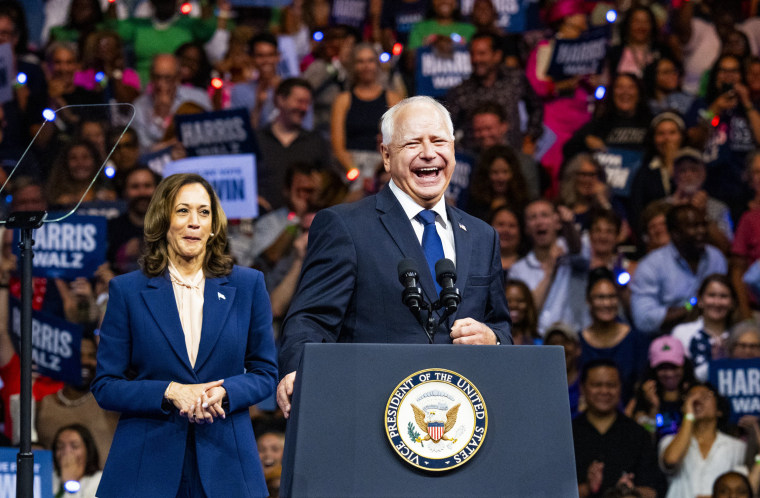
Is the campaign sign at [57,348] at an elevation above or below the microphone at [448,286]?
above

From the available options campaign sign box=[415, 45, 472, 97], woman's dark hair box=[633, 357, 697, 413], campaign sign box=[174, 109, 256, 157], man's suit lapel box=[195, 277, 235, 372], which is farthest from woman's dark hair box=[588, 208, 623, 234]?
man's suit lapel box=[195, 277, 235, 372]

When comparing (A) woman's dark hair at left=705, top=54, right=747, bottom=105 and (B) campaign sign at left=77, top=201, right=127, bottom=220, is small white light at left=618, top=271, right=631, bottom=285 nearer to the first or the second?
(A) woman's dark hair at left=705, top=54, right=747, bottom=105

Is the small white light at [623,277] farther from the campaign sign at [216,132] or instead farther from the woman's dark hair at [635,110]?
the campaign sign at [216,132]

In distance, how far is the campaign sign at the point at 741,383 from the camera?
584cm

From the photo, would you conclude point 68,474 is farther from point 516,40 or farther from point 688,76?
point 688,76

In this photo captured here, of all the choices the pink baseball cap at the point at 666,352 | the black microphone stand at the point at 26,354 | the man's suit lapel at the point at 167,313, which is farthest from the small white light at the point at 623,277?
the black microphone stand at the point at 26,354

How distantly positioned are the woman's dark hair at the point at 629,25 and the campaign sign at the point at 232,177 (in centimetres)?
301

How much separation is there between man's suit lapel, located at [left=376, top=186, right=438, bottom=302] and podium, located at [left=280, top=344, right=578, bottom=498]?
1.40 feet

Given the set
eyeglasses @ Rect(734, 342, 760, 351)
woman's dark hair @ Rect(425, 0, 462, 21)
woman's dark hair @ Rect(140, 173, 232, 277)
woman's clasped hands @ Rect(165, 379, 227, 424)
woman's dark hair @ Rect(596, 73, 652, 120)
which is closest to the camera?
woman's clasped hands @ Rect(165, 379, 227, 424)

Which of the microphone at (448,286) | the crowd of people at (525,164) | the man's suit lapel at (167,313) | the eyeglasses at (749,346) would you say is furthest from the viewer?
the eyeglasses at (749,346)

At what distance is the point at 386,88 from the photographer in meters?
7.33

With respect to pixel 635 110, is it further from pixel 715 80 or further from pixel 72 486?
pixel 72 486

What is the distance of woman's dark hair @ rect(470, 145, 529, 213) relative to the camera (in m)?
6.68

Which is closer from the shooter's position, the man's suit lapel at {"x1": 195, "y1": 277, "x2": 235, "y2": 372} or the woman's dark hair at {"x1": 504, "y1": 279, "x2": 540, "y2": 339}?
the man's suit lapel at {"x1": 195, "y1": 277, "x2": 235, "y2": 372}
